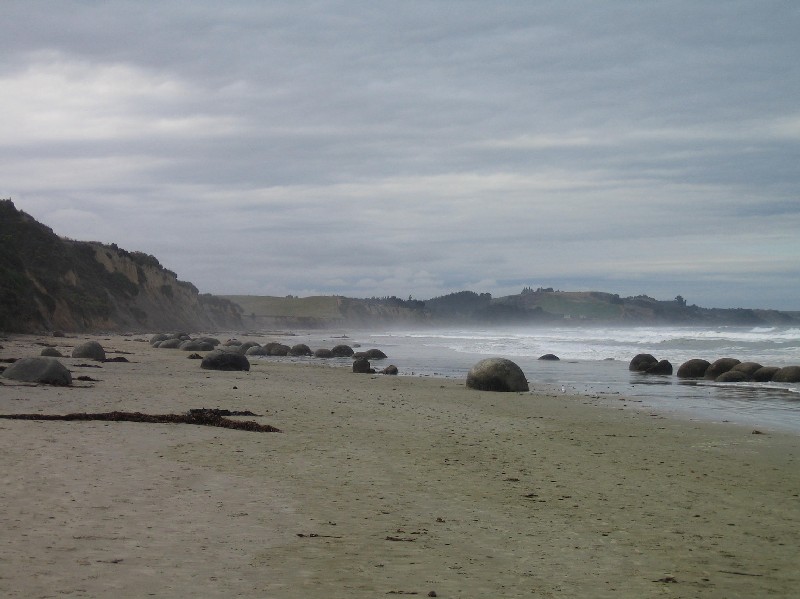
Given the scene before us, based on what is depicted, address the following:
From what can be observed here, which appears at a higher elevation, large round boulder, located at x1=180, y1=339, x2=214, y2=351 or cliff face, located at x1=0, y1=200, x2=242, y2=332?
cliff face, located at x1=0, y1=200, x2=242, y2=332

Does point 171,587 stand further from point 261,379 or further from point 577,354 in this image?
point 577,354

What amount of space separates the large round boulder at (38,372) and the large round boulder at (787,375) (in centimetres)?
2234

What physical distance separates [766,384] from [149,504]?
2353 cm

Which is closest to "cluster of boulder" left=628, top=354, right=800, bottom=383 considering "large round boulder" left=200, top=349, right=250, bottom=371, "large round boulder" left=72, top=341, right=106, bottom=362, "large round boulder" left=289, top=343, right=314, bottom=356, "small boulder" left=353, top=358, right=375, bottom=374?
"small boulder" left=353, top=358, right=375, bottom=374

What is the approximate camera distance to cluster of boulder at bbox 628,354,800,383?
2653 centimetres

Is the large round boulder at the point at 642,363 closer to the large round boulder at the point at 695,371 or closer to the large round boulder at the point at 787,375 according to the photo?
the large round boulder at the point at 695,371

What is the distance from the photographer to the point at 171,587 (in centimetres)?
501

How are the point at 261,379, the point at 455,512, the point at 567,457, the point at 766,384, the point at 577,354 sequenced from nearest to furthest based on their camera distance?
the point at 455,512 < the point at 567,457 < the point at 261,379 < the point at 766,384 < the point at 577,354

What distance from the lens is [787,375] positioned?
26.3 meters

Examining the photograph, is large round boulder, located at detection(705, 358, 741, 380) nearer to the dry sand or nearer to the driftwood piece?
the dry sand

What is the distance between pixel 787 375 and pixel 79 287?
60.3 metres

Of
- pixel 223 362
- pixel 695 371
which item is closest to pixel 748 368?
pixel 695 371

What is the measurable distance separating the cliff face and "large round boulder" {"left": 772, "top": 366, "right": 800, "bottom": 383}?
42714mm

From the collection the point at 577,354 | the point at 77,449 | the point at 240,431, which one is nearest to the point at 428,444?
the point at 240,431
